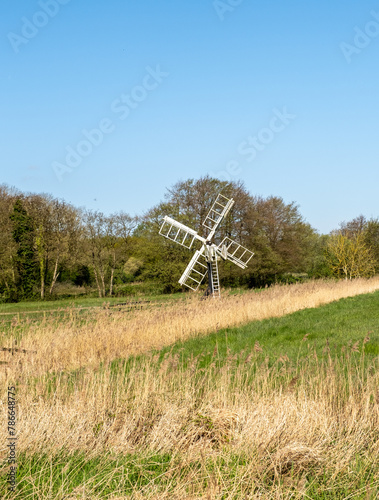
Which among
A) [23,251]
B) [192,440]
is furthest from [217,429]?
[23,251]

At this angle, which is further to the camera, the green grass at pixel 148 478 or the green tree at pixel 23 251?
the green tree at pixel 23 251

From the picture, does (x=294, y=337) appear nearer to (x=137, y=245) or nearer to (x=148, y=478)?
(x=148, y=478)

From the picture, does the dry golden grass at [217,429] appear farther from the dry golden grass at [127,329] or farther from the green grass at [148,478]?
the dry golden grass at [127,329]

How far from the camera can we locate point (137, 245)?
39.1 meters

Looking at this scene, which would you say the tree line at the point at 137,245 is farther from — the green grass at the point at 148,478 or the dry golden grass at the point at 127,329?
the green grass at the point at 148,478

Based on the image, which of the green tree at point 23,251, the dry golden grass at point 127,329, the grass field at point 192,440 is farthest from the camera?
the green tree at point 23,251

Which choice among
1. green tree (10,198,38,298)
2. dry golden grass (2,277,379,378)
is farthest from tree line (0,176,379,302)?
dry golden grass (2,277,379,378)

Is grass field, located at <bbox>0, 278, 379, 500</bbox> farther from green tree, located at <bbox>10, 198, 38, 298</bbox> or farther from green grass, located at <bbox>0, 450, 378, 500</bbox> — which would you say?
green tree, located at <bbox>10, 198, 38, 298</bbox>

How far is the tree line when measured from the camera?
113ft

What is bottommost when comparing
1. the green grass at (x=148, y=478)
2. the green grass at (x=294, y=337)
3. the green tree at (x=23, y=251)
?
the green grass at (x=148, y=478)

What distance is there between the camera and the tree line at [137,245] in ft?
113

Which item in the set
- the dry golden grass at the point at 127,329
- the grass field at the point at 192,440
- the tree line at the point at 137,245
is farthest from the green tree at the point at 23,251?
the grass field at the point at 192,440

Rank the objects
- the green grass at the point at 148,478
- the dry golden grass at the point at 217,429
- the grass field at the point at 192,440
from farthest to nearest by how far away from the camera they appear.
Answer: the dry golden grass at the point at 217,429 < the grass field at the point at 192,440 < the green grass at the point at 148,478

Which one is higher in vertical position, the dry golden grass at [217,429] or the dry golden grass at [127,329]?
the dry golden grass at [127,329]
